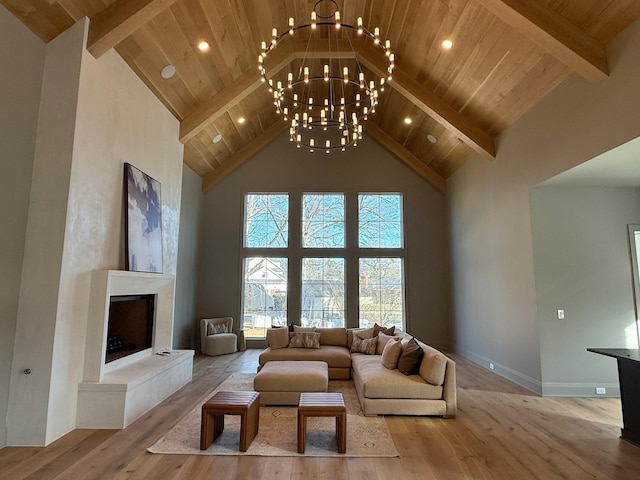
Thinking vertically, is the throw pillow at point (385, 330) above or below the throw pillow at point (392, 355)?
above

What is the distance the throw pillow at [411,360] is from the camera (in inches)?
172

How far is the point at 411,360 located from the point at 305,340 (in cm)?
229

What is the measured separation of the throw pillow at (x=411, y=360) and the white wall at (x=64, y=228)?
138 inches

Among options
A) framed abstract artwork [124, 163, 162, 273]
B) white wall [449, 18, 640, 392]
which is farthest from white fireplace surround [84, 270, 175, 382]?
white wall [449, 18, 640, 392]

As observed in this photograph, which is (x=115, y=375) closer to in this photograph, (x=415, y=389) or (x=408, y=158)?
(x=415, y=389)

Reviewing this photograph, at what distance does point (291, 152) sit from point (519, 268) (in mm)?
5720

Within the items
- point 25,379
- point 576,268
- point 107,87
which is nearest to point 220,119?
point 107,87

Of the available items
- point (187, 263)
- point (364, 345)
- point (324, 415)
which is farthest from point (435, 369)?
point (187, 263)

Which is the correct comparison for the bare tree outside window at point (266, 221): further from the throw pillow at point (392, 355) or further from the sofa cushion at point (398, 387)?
the sofa cushion at point (398, 387)

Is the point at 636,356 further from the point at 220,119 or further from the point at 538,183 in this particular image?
the point at 220,119

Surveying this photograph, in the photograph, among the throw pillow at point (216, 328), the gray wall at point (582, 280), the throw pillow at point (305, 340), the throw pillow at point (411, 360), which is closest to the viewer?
the throw pillow at point (411, 360)

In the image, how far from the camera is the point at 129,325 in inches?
193

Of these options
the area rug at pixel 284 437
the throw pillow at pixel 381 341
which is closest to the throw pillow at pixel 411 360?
the area rug at pixel 284 437

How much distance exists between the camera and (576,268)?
16.6ft
